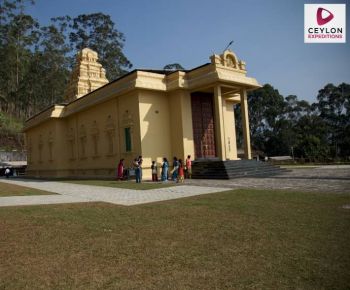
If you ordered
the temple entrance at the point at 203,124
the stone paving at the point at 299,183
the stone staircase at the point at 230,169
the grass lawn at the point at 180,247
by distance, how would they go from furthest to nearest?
the temple entrance at the point at 203,124 < the stone staircase at the point at 230,169 < the stone paving at the point at 299,183 < the grass lawn at the point at 180,247

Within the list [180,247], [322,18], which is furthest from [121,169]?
[180,247]

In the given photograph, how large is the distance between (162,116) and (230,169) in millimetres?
5408

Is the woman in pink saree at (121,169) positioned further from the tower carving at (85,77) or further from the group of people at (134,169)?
the tower carving at (85,77)

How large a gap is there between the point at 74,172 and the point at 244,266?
2459cm

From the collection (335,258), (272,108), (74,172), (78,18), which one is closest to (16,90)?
(78,18)

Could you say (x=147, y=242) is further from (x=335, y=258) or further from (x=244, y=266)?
(x=335, y=258)

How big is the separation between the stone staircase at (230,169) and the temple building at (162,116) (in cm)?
84

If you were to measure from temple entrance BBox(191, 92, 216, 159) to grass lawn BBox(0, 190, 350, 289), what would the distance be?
1243 cm

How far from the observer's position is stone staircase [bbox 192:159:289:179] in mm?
17347

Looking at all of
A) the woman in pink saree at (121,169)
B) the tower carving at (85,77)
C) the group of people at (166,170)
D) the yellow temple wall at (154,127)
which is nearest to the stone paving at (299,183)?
the group of people at (166,170)

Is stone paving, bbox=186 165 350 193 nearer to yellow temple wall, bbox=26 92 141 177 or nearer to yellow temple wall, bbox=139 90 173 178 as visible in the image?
yellow temple wall, bbox=139 90 173 178

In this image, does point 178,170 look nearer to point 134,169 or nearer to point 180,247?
point 134,169

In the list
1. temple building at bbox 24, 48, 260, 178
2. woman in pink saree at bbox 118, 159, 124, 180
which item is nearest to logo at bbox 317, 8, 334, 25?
temple building at bbox 24, 48, 260, 178

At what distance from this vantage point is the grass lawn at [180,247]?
13.7ft
